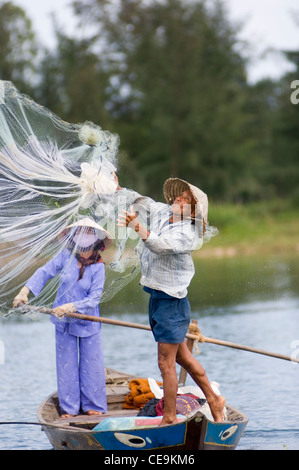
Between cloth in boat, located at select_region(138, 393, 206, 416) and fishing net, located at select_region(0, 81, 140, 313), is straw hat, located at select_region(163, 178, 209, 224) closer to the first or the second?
fishing net, located at select_region(0, 81, 140, 313)

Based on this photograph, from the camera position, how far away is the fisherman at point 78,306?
21.1ft

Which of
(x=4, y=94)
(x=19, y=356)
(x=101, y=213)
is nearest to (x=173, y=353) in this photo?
(x=101, y=213)

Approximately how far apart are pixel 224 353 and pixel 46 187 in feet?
18.8

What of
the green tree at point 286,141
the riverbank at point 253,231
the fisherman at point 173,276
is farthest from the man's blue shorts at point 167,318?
the green tree at point 286,141

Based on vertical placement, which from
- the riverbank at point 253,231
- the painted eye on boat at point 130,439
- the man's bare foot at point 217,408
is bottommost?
the painted eye on boat at point 130,439

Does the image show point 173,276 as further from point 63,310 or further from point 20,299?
point 20,299

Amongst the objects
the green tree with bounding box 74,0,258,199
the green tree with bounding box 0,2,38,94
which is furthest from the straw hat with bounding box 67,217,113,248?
the green tree with bounding box 74,0,258,199

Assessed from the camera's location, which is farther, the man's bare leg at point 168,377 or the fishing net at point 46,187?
the fishing net at point 46,187

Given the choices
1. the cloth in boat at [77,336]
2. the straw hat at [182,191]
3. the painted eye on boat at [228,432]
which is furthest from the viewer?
the cloth in boat at [77,336]

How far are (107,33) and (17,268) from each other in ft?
98.5

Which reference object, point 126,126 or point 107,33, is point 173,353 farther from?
point 107,33

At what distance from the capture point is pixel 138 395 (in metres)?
7.02

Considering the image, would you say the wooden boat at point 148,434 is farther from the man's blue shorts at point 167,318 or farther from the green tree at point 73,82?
the green tree at point 73,82

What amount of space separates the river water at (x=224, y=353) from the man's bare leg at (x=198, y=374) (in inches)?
43.2
